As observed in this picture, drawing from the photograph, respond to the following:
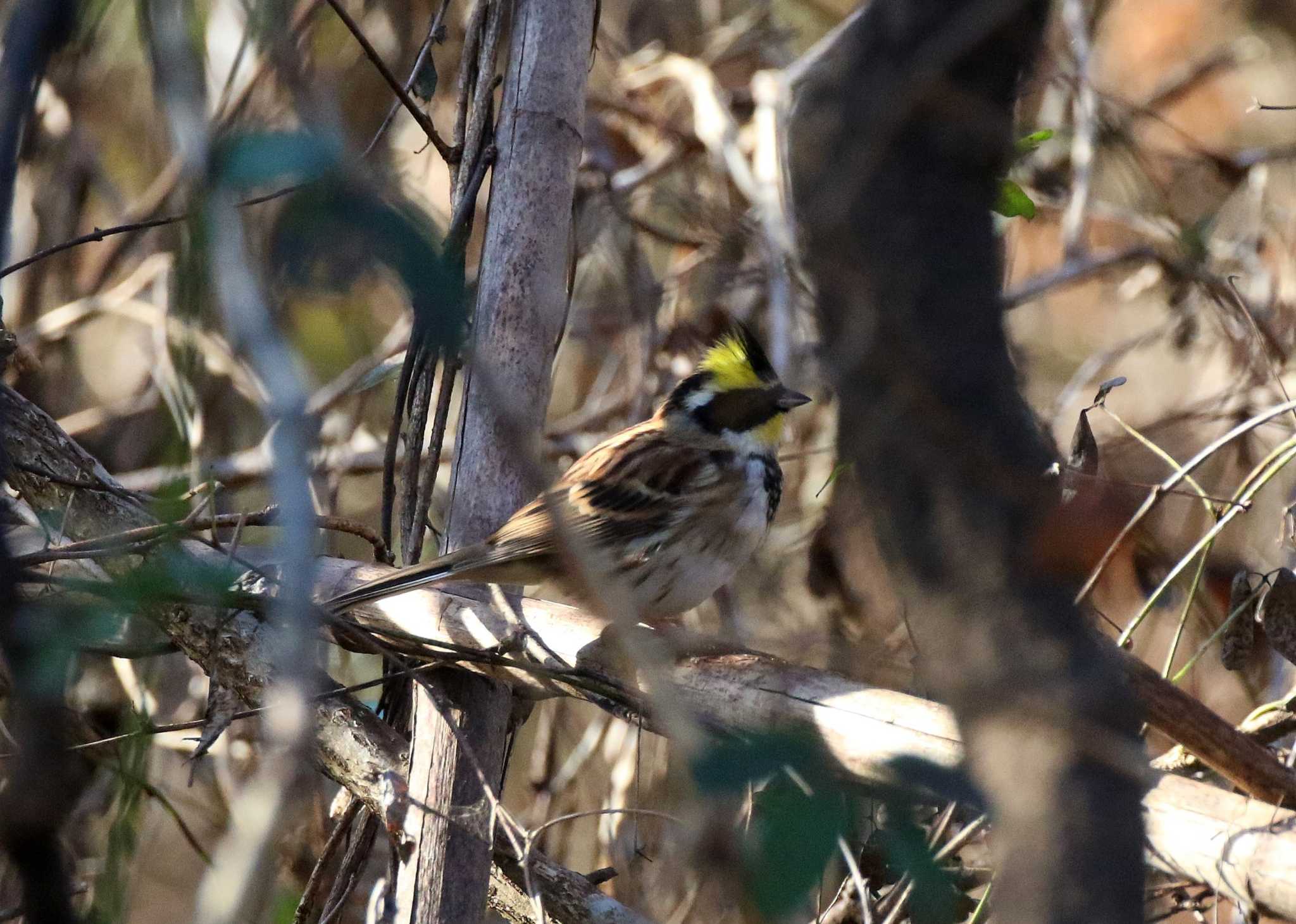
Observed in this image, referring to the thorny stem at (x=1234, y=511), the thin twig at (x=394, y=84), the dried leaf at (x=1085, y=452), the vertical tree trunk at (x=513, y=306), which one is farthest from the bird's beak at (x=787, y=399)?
the thorny stem at (x=1234, y=511)

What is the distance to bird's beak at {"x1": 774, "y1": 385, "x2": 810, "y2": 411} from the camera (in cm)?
382

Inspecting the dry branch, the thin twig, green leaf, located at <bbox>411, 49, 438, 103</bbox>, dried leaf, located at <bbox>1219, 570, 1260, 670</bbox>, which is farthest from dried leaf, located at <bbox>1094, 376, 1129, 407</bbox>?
green leaf, located at <bbox>411, 49, 438, 103</bbox>

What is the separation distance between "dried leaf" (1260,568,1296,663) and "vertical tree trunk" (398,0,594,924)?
1.40m

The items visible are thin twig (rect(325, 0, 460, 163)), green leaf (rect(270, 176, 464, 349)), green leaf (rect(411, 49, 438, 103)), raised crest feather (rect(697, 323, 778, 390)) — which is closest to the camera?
green leaf (rect(270, 176, 464, 349))

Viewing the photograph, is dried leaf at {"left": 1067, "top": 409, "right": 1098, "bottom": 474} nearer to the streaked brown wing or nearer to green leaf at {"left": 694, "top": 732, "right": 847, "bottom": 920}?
the streaked brown wing

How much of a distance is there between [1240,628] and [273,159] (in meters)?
2.04

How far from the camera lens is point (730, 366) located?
12.7ft

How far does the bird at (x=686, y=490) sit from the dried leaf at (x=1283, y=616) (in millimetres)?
1468

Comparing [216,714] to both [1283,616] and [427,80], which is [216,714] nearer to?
[427,80]

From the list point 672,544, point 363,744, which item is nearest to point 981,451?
point 363,744

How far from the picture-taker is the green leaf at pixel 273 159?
3.59 feet

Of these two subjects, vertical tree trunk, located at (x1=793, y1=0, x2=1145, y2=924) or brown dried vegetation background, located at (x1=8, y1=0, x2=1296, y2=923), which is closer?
vertical tree trunk, located at (x1=793, y1=0, x2=1145, y2=924)

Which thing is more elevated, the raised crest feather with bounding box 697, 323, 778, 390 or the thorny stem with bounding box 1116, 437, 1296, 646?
the raised crest feather with bounding box 697, 323, 778, 390

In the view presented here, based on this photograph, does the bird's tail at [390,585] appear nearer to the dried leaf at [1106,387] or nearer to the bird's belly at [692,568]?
the bird's belly at [692,568]
